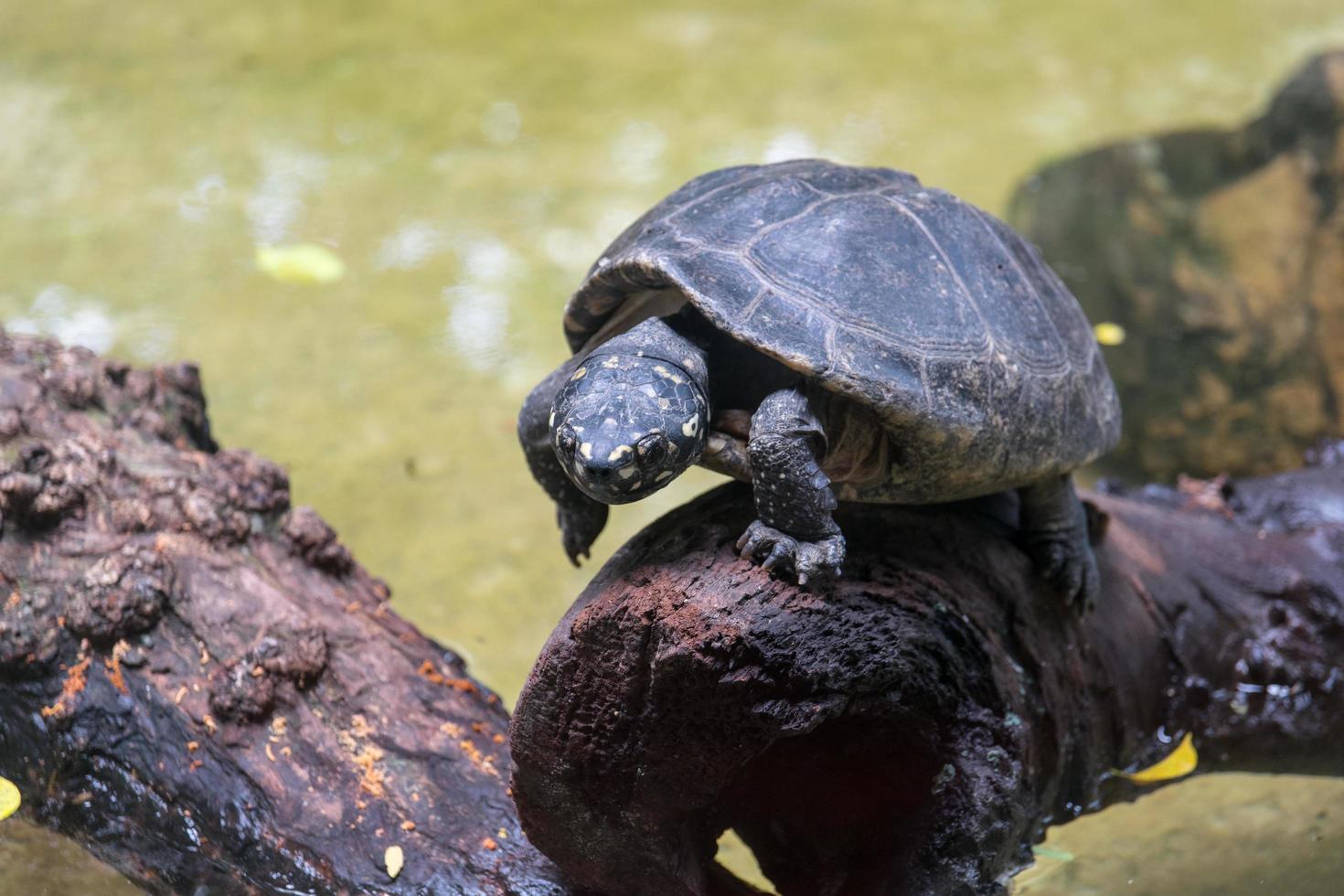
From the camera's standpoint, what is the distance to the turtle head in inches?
90.3

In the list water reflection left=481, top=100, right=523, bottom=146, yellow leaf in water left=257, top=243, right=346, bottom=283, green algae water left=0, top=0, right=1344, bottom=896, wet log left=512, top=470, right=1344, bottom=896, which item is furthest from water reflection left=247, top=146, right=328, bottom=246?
wet log left=512, top=470, right=1344, bottom=896

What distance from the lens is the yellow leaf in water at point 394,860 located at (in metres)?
2.55

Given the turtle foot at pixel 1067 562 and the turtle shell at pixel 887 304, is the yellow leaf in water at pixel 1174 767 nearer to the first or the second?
the turtle foot at pixel 1067 562

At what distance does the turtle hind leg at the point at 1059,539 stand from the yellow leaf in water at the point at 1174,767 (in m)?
0.70

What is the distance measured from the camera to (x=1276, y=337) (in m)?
5.71

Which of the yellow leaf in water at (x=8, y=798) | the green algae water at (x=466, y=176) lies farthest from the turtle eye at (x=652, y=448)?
the yellow leaf in water at (x=8, y=798)

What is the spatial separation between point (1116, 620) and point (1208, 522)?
89 cm

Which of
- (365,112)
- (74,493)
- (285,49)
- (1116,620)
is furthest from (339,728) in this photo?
(285,49)

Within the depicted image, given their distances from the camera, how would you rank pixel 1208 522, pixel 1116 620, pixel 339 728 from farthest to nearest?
1. pixel 1208 522
2. pixel 1116 620
3. pixel 339 728

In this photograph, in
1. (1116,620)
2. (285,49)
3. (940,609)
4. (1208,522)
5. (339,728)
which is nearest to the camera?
(940,609)

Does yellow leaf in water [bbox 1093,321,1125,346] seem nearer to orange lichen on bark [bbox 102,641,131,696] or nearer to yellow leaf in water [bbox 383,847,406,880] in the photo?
yellow leaf in water [bbox 383,847,406,880]

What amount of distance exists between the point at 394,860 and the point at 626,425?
3.71 ft

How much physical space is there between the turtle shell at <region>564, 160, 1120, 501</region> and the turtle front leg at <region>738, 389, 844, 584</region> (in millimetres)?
157

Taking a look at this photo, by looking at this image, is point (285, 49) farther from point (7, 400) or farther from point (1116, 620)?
point (1116, 620)
